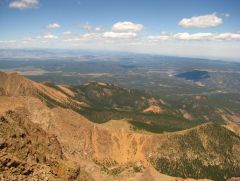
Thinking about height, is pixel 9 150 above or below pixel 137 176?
above

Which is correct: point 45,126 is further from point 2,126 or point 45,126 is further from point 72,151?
point 2,126

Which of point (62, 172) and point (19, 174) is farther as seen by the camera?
point (62, 172)

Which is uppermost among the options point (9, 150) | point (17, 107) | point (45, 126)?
point (9, 150)

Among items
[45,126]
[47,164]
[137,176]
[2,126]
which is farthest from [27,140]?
[45,126]

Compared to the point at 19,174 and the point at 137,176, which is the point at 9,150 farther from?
the point at 137,176

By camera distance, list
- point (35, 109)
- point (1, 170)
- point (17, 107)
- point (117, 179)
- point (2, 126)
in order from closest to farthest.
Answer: point (1, 170) → point (2, 126) → point (117, 179) → point (17, 107) → point (35, 109)

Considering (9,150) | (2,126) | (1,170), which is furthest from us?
(2,126)

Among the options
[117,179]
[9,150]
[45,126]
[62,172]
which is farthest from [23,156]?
[45,126]

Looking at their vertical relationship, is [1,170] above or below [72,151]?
above

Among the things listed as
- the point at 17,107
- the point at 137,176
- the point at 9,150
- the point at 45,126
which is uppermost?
the point at 9,150
